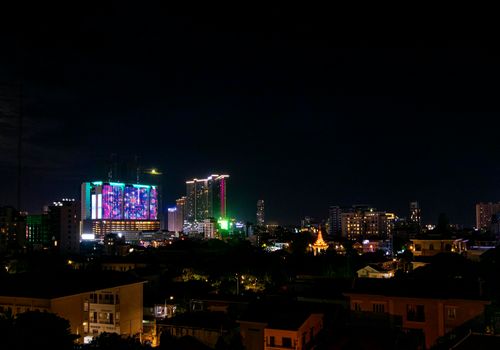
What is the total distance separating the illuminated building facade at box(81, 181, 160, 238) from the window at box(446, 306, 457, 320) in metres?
57.0

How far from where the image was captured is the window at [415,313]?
969 cm

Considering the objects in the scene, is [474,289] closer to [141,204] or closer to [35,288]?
[35,288]

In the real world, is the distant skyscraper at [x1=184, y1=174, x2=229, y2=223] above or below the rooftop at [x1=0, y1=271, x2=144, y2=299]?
above

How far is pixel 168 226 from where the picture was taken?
97.2 meters

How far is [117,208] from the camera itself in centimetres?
6588

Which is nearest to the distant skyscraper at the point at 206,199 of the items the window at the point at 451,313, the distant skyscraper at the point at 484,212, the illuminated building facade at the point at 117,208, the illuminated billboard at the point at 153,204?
the illuminated billboard at the point at 153,204

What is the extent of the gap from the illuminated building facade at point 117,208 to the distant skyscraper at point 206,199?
1902 cm

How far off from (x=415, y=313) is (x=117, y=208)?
6041cm

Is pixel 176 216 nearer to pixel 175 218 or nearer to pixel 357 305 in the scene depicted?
pixel 175 218

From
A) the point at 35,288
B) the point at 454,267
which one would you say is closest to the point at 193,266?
the point at 35,288

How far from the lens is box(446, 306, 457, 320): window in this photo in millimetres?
9431

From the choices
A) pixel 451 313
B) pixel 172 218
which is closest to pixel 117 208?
pixel 172 218

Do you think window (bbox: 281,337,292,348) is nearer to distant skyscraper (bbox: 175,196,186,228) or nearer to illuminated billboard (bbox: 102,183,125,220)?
illuminated billboard (bbox: 102,183,125,220)

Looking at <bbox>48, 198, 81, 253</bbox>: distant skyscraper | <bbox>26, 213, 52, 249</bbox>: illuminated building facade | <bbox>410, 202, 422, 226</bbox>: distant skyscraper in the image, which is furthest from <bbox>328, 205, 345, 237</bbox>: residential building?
<bbox>26, 213, 52, 249</bbox>: illuminated building facade
